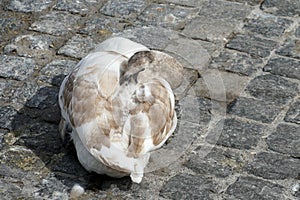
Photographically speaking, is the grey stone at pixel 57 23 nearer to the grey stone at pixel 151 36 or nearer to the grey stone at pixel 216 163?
the grey stone at pixel 151 36

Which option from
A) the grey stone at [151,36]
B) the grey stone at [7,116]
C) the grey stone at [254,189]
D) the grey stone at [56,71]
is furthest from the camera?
the grey stone at [151,36]

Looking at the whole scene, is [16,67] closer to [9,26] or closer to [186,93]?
[9,26]

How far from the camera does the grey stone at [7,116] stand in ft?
17.4

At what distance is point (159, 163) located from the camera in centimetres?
495

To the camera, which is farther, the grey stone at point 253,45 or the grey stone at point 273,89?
the grey stone at point 253,45

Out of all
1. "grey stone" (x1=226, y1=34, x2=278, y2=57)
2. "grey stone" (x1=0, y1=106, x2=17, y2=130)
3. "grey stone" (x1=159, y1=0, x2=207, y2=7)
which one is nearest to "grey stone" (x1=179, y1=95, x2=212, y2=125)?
"grey stone" (x1=226, y1=34, x2=278, y2=57)

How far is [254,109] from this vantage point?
18.0 feet

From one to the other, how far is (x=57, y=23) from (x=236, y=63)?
1.57 meters

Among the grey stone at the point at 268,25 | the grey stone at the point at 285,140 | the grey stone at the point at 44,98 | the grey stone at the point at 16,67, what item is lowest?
the grey stone at the point at 16,67

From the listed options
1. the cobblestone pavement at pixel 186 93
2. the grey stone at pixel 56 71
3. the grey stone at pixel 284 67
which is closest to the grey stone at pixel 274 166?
the cobblestone pavement at pixel 186 93

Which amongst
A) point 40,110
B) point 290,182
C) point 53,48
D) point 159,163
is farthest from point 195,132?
point 53,48

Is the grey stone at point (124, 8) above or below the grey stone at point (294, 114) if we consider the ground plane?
below

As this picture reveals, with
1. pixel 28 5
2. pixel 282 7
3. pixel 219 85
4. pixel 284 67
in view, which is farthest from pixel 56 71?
pixel 282 7

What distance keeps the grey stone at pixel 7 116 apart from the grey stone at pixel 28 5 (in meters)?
1.46
